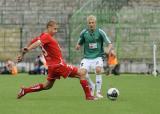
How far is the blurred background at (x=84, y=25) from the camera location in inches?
1606

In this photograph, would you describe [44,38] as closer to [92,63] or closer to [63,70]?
[63,70]

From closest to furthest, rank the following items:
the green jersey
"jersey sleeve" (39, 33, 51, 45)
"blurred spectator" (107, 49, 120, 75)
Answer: "jersey sleeve" (39, 33, 51, 45) < the green jersey < "blurred spectator" (107, 49, 120, 75)

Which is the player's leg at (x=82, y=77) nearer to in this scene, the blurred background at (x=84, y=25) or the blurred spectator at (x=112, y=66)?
the blurred spectator at (x=112, y=66)

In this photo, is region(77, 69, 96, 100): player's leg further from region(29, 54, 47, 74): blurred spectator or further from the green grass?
region(29, 54, 47, 74): blurred spectator

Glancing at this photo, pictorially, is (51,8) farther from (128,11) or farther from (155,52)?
(155,52)

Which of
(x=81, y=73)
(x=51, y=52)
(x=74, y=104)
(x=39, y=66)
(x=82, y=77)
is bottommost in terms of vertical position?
(x=74, y=104)

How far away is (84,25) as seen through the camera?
1633 inches

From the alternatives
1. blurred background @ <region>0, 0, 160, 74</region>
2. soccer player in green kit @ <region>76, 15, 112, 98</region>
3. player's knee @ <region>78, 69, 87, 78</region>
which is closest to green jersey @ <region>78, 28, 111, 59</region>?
soccer player in green kit @ <region>76, 15, 112, 98</region>

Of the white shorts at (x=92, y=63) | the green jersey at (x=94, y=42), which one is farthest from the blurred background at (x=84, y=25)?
the white shorts at (x=92, y=63)

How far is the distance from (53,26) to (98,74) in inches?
94.0

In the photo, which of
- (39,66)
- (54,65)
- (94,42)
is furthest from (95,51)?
(39,66)

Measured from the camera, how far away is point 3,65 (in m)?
39.2

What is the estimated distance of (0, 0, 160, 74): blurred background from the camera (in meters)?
40.8

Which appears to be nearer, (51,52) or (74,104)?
(74,104)
